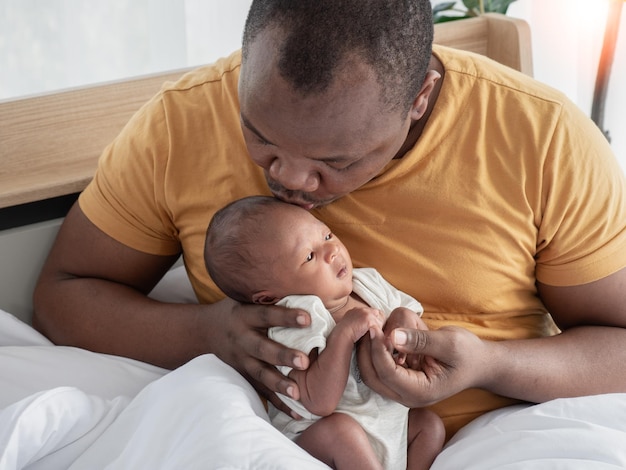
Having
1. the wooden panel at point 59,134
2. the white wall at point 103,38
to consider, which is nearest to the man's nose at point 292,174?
the wooden panel at point 59,134

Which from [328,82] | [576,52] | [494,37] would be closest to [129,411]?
[328,82]

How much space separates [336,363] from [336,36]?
0.44 m

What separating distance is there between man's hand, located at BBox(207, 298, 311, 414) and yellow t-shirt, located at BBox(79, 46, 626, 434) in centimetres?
14

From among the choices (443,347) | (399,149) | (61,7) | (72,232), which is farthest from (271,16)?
(61,7)

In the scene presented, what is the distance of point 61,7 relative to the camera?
1967mm

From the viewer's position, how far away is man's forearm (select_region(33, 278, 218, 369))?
1493 millimetres

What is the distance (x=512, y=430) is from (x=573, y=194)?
36 cm

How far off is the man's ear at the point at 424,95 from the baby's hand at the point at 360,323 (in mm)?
288

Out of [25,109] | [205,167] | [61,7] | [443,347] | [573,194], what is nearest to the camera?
[443,347]

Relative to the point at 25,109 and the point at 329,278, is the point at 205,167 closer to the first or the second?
the point at 329,278

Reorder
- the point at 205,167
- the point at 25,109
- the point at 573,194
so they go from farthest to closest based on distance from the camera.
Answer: the point at 25,109, the point at 205,167, the point at 573,194

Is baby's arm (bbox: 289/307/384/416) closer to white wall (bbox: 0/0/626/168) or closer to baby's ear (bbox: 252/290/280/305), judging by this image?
baby's ear (bbox: 252/290/280/305)

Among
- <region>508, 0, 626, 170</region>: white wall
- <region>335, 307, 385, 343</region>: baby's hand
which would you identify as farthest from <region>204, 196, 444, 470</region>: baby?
<region>508, 0, 626, 170</region>: white wall

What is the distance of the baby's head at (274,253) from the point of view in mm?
1278
